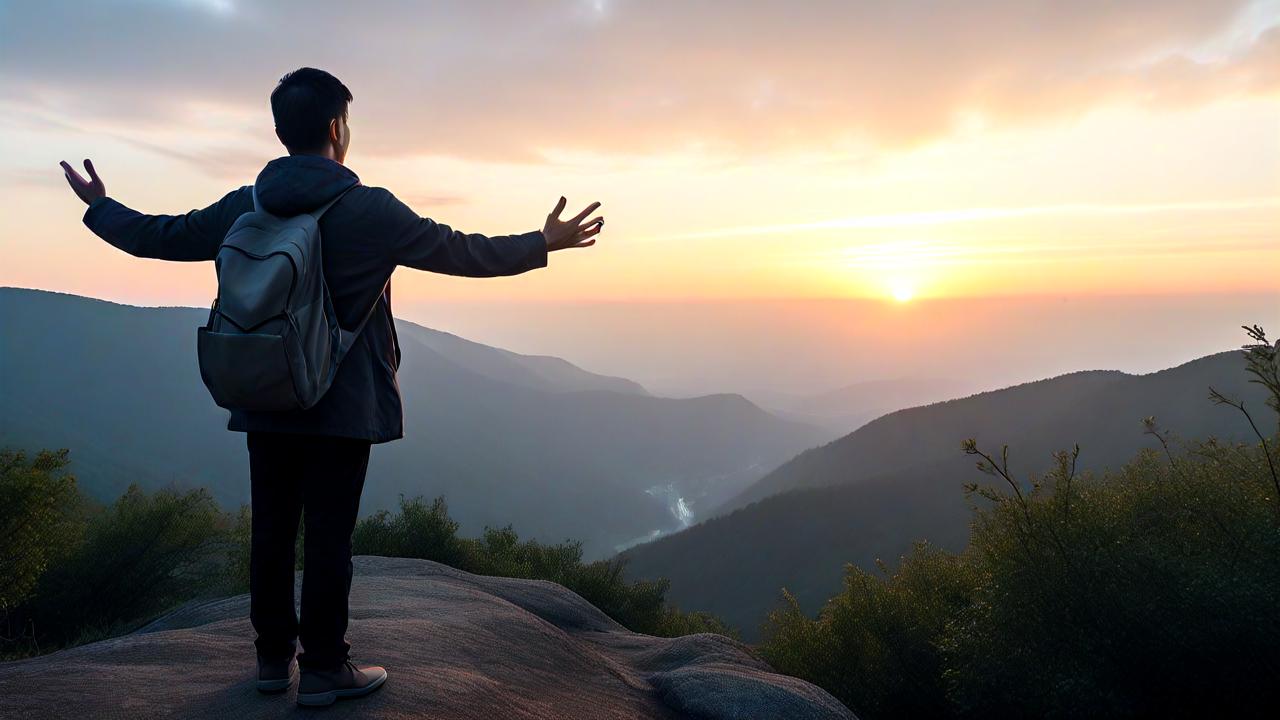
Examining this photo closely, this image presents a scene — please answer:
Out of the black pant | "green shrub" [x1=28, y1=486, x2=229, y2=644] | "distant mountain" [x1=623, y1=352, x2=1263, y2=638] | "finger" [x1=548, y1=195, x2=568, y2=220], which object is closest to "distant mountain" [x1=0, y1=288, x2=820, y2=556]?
"distant mountain" [x1=623, y1=352, x2=1263, y2=638]

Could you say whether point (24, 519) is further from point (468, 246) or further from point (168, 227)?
point (468, 246)

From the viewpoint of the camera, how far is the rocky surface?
12.3 feet

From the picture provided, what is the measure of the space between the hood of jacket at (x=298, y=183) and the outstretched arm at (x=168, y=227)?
0.46 metres

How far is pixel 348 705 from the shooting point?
373cm

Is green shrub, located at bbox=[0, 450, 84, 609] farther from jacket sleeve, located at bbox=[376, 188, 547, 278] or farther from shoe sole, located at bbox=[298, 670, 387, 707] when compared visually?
jacket sleeve, located at bbox=[376, 188, 547, 278]

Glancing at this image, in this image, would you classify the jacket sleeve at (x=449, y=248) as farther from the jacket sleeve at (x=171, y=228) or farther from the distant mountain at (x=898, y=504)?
the distant mountain at (x=898, y=504)

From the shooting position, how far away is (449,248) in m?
3.51

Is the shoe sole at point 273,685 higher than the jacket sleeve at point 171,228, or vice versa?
the jacket sleeve at point 171,228

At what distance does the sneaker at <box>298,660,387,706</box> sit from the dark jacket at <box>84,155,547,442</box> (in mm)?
1310

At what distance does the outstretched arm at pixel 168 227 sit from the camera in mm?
3648

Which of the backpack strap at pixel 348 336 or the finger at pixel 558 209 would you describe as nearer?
the backpack strap at pixel 348 336

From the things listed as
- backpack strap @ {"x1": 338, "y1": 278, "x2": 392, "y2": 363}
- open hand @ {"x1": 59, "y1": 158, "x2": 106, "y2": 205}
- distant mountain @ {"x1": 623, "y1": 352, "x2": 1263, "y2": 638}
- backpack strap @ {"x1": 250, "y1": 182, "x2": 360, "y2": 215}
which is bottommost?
distant mountain @ {"x1": 623, "y1": 352, "x2": 1263, "y2": 638}

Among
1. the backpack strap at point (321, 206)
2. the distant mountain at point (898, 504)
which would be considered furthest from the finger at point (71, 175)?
the distant mountain at point (898, 504)

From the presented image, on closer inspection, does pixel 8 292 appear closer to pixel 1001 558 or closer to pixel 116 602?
pixel 116 602
